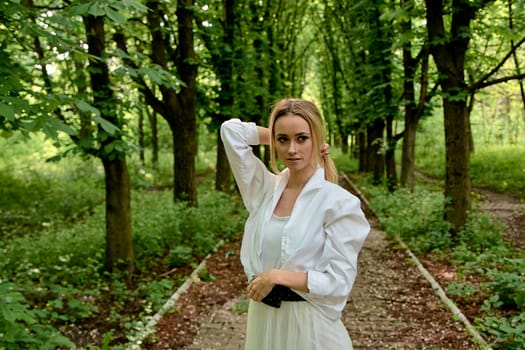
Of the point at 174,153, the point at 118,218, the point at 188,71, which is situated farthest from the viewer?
the point at 174,153

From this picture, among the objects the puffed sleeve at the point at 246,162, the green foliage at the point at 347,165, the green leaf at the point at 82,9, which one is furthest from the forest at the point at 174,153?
the green foliage at the point at 347,165

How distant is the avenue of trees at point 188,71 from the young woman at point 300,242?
1.79 meters

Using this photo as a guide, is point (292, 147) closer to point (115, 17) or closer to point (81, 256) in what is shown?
point (115, 17)

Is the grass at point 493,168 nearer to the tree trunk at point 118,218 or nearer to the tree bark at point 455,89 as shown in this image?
the tree bark at point 455,89

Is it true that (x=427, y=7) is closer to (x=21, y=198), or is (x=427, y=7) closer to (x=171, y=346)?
(x=171, y=346)

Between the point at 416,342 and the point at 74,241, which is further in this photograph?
the point at 74,241

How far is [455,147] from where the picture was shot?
9.08 m

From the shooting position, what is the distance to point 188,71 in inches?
448

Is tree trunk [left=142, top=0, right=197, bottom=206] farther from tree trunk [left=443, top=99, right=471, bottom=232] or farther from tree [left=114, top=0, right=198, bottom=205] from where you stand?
tree trunk [left=443, top=99, right=471, bottom=232]

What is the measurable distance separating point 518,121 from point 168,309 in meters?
30.5

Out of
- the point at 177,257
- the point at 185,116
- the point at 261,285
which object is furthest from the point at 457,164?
the point at 261,285

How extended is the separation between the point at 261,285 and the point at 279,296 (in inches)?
6.4

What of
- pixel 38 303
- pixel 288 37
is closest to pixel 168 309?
pixel 38 303

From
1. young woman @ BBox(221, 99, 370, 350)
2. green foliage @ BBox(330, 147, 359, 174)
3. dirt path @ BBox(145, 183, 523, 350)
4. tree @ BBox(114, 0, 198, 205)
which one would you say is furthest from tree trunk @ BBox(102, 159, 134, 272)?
green foliage @ BBox(330, 147, 359, 174)
